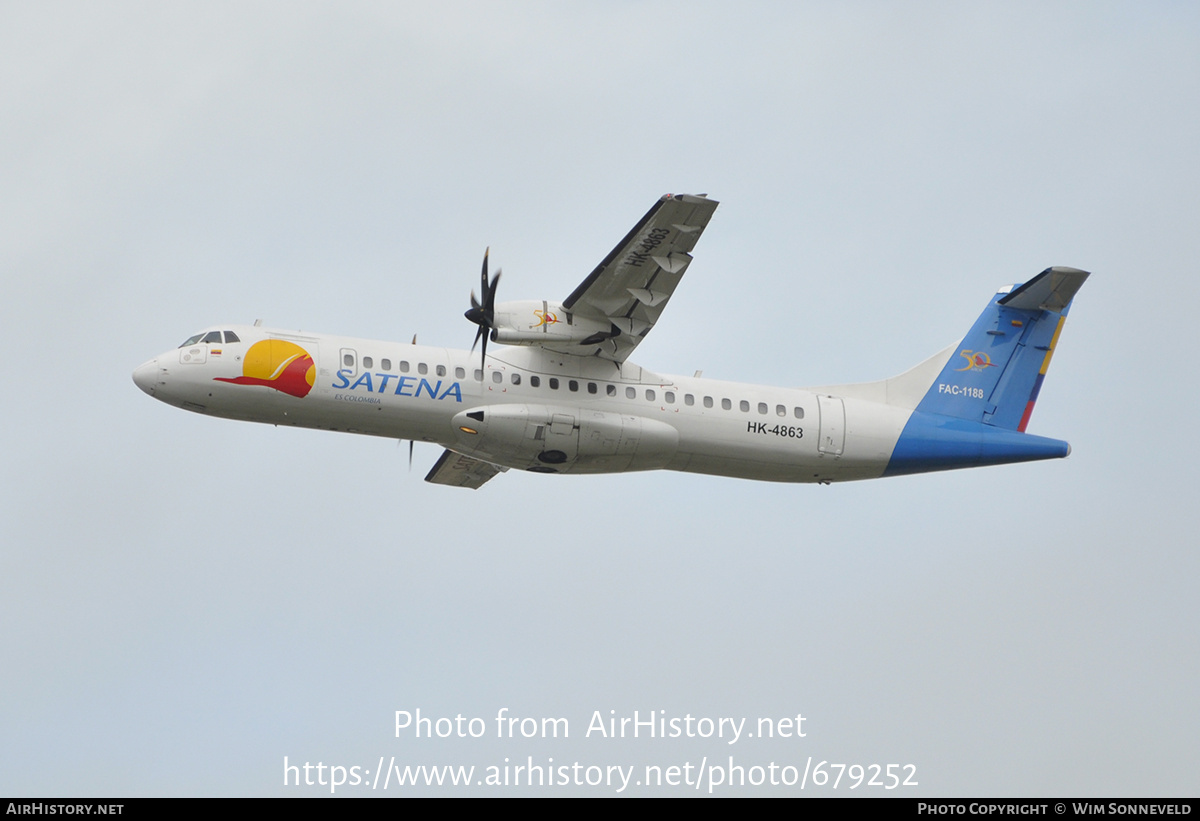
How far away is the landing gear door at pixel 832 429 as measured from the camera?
87.4ft

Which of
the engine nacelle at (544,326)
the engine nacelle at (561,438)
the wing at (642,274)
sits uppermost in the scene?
the wing at (642,274)

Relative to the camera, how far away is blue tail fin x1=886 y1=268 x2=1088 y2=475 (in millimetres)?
27531

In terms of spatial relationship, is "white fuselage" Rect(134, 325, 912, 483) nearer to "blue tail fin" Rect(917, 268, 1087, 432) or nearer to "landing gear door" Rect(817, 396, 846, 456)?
"landing gear door" Rect(817, 396, 846, 456)

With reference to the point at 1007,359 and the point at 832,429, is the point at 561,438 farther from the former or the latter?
the point at 1007,359

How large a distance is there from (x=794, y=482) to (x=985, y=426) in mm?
4643

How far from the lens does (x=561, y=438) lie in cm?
2498

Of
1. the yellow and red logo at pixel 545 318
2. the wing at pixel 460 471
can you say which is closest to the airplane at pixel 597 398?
the yellow and red logo at pixel 545 318

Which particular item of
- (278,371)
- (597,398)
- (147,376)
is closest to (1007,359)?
(597,398)

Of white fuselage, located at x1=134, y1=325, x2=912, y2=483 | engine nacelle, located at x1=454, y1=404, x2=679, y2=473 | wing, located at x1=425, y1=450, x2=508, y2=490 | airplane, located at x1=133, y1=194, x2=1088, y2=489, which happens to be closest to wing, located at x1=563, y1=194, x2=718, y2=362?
airplane, located at x1=133, y1=194, x2=1088, y2=489

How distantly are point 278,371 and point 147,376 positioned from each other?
2.49m

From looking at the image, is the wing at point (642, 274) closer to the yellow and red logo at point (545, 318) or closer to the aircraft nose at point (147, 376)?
the yellow and red logo at point (545, 318)

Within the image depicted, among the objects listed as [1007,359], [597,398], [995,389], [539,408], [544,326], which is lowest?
[539,408]

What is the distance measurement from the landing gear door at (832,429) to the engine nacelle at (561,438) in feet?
10.9

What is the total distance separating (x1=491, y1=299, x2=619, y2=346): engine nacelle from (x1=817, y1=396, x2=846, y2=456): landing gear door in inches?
199
